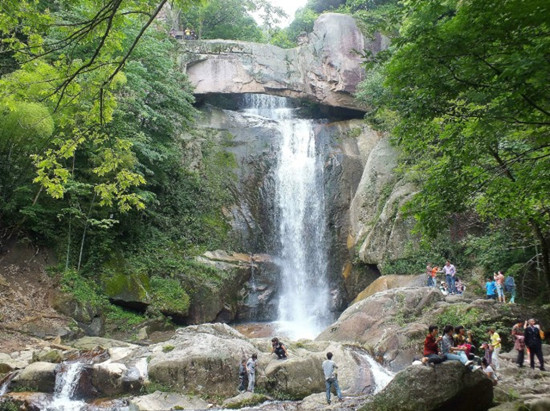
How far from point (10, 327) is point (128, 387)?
495 cm

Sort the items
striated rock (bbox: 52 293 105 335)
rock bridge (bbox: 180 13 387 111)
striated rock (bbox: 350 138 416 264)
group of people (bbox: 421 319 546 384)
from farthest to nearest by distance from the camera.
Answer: rock bridge (bbox: 180 13 387 111)
striated rock (bbox: 350 138 416 264)
striated rock (bbox: 52 293 105 335)
group of people (bbox: 421 319 546 384)

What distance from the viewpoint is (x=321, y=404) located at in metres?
9.46

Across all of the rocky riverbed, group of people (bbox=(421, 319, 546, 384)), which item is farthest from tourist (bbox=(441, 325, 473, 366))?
the rocky riverbed

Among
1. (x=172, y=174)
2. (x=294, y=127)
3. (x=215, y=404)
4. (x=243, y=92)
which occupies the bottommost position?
(x=215, y=404)

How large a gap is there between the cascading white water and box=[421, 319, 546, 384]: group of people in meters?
9.17

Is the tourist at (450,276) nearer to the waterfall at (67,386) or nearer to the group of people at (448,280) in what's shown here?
the group of people at (448,280)

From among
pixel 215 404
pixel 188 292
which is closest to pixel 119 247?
pixel 188 292

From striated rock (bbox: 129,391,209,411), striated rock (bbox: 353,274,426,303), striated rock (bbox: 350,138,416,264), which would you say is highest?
striated rock (bbox: 350,138,416,264)

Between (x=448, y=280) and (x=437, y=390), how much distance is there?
32.4ft

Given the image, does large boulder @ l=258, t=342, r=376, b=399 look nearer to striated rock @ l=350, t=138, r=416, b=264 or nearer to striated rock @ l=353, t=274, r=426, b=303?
striated rock @ l=353, t=274, r=426, b=303

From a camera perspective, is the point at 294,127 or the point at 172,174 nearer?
the point at 172,174

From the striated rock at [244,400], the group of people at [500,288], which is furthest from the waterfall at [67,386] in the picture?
the group of people at [500,288]

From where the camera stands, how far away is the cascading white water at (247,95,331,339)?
2044cm

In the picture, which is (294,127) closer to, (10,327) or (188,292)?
(188,292)
